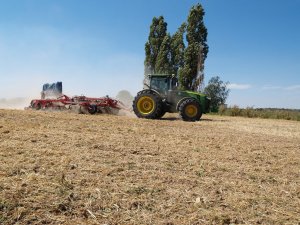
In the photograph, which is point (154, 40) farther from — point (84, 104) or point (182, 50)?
point (84, 104)

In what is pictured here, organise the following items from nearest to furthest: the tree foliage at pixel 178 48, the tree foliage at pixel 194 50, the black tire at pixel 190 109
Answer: the black tire at pixel 190 109
the tree foliage at pixel 194 50
the tree foliage at pixel 178 48

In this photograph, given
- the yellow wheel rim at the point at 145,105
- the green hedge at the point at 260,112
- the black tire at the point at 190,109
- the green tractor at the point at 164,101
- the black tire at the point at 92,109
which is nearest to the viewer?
the black tire at the point at 190,109

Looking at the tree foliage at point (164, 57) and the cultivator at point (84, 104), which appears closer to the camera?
the cultivator at point (84, 104)

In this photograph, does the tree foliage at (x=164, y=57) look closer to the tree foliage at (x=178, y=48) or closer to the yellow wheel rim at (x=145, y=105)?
the tree foliage at (x=178, y=48)

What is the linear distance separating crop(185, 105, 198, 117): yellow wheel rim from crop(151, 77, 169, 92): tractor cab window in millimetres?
1384

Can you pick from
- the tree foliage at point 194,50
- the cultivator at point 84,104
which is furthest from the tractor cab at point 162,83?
the tree foliage at point 194,50

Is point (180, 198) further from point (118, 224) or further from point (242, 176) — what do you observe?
point (242, 176)

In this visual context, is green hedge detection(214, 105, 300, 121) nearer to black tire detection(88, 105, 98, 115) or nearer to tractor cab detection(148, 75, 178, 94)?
tractor cab detection(148, 75, 178, 94)

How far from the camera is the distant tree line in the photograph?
33.8 m

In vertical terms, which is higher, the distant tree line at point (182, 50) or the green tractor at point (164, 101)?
the distant tree line at point (182, 50)

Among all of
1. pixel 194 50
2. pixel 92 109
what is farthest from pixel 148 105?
pixel 194 50

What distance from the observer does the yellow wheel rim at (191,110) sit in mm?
15875

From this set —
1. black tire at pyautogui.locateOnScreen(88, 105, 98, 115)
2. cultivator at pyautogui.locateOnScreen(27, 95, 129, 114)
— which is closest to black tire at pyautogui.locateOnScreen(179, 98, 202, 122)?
cultivator at pyautogui.locateOnScreen(27, 95, 129, 114)

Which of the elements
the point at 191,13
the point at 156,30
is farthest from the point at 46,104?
the point at 156,30
